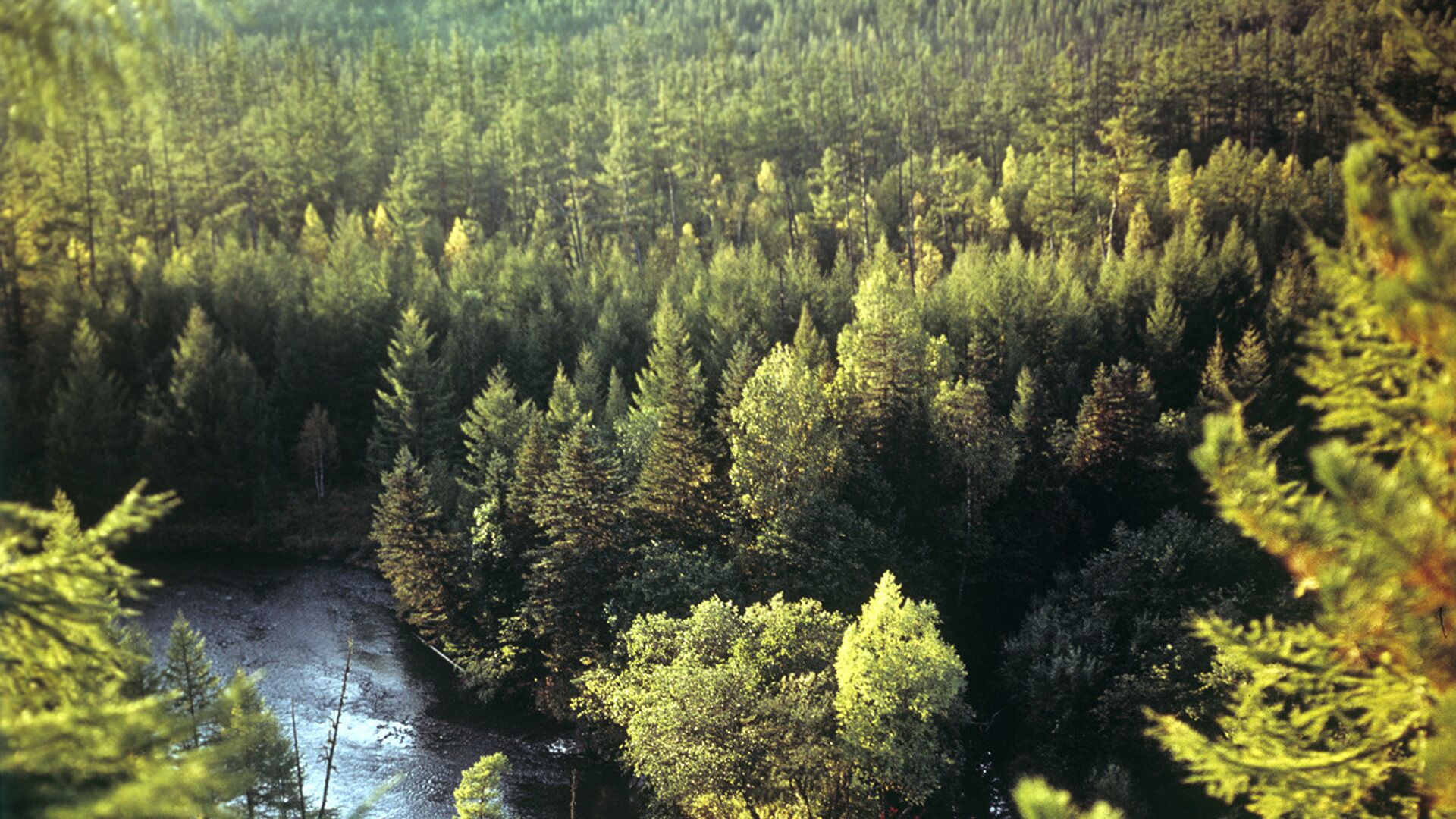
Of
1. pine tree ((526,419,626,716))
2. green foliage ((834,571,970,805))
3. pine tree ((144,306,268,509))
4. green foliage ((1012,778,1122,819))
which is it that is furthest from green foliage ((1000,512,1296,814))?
pine tree ((144,306,268,509))

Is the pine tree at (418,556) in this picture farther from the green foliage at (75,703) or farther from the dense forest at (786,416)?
the green foliage at (75,703)

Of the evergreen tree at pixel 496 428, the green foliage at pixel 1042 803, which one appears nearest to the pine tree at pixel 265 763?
the green foliage at pixel 1042 803

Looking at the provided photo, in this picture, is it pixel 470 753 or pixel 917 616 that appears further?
pixel 470 753

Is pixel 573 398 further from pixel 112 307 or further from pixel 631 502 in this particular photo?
pixel 112 307

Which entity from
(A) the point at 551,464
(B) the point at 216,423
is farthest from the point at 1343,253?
(B) the point at 216,423

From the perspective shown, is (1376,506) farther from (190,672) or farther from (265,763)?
(190,672)

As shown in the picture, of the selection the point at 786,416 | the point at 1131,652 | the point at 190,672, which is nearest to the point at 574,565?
the point at 786,416
